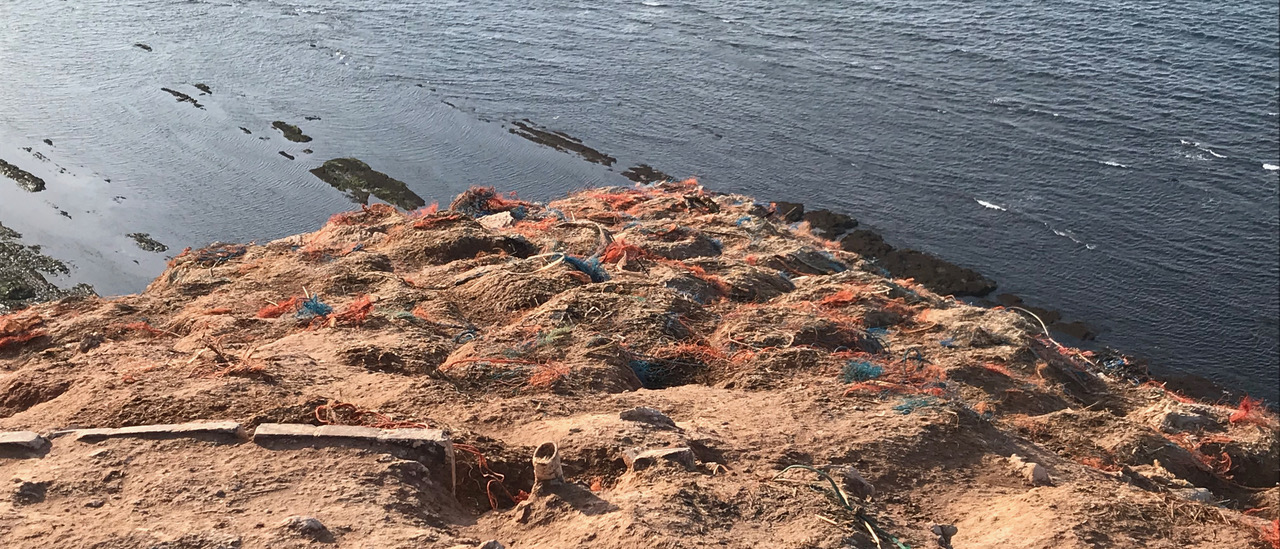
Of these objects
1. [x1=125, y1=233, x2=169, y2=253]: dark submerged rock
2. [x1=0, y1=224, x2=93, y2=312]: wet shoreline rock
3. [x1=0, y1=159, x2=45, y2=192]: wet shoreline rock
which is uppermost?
[x1=0, y1=159, x2=45, y2=192]: wet shoreline rock

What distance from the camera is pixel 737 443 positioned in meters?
6.63

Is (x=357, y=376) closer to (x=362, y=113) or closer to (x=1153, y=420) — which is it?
(x=1153, y=420)

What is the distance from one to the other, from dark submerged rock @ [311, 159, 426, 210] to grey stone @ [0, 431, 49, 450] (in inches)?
390

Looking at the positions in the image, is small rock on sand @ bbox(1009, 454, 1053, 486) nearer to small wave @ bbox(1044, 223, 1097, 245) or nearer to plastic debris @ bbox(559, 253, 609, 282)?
plastic debris @ bbox(559, 253, 609, 282)

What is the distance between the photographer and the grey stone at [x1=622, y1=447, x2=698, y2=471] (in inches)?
233

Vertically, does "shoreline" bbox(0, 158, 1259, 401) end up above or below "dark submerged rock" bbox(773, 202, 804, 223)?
below

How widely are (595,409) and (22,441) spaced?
369cm

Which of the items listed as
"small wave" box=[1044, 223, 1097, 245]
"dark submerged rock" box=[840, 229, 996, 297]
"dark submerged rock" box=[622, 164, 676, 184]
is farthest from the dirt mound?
"dark submerged rock" box=[622, 164, 676, 184]

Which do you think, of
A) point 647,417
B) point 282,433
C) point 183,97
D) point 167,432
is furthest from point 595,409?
point 183,97

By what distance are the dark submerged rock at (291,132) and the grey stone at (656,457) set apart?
13606 millimetres

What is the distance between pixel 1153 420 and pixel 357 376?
7322mm

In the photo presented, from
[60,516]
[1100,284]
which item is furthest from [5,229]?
[1100,284]

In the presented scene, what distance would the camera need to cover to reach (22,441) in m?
5.71

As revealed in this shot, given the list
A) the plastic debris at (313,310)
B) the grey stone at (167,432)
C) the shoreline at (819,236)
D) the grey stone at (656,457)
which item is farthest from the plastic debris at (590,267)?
the shoreline at (819,236)
